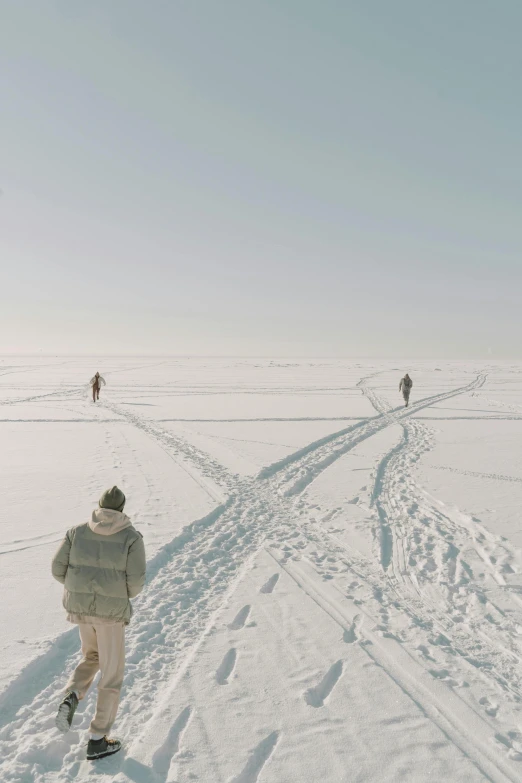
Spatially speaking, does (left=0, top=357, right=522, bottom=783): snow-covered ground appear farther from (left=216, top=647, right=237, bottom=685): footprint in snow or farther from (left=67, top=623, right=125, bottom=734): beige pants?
(left=67, top=623, right=125, bottom=734): beige pants

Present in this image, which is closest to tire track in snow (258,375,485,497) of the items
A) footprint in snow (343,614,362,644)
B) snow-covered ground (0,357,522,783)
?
snow-covered ground (0,357,522,783)

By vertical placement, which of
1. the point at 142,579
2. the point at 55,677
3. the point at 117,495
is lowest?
the point at 55,677

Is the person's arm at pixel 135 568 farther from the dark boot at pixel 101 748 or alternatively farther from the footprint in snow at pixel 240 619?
the footprint in snow at pixel 240 619

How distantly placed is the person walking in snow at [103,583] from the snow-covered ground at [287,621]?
280mm

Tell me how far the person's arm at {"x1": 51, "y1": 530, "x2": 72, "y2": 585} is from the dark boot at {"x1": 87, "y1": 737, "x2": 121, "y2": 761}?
45.5 inches

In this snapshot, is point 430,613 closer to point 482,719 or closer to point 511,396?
point 482,719

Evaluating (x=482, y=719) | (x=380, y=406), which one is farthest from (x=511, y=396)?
(x=482, y=719)

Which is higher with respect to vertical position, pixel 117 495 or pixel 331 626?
pixel 117 495

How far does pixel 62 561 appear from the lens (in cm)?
366

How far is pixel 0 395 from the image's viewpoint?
32531 millimetres

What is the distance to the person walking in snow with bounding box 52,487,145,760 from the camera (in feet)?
11.8

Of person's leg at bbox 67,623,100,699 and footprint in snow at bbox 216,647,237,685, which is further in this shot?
footprint in snow at bbox 216,647,237,685

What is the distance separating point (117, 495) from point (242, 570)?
149 inches

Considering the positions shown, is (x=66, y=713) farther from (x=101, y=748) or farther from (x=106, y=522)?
(x=106, y=522)
